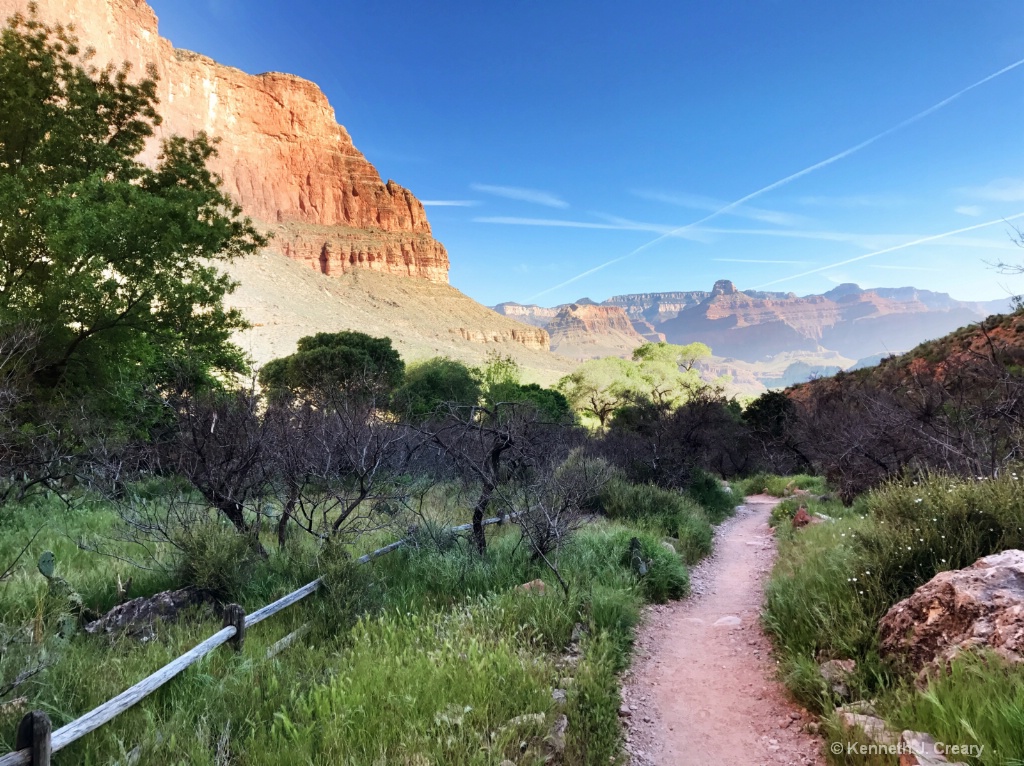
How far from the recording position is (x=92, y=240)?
35.4 feet

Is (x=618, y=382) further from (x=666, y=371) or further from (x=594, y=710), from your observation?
(x=594, y=710)

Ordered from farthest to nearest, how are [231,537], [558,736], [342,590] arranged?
[231,537]
[342,590]
[558,736]

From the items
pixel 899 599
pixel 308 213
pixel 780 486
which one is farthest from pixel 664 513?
pixel 308 213

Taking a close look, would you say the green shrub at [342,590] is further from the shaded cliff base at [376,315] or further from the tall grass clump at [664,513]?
Answer: the shaded cliff base at [376,315]

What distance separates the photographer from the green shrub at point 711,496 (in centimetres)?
1453

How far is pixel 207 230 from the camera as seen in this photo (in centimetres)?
1306

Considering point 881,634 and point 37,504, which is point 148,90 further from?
point 881,634

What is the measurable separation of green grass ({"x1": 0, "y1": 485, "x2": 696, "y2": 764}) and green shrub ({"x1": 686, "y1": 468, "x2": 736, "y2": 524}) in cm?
776

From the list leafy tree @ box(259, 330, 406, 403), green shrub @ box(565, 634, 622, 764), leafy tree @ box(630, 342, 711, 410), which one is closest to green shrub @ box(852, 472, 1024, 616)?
green shrub @ box(565, 634, 622, 764)

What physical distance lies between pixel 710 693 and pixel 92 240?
14.1 metres

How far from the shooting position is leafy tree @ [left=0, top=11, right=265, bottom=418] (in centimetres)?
1095

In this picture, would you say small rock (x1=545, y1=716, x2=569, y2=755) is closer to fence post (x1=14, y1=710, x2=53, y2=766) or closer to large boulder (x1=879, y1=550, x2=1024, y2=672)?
large boulder (x1=879, y1=550, x2=1024, y2=672)

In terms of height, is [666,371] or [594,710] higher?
[666,371]

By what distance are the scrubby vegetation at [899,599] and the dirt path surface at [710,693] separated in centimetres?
30
